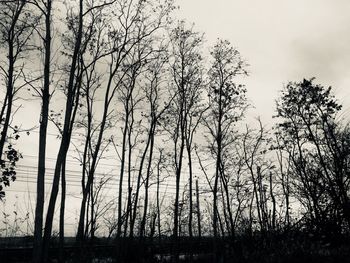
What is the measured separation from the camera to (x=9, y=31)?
48.2ft

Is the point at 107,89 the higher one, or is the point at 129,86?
the point at 129,86

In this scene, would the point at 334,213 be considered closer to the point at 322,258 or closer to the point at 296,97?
the point at 322,258

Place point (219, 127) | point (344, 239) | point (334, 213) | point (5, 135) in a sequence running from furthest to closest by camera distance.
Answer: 1. point (219, 127)
2. point (5, 135)
3. point (344, 239)
4. point (334, 213)

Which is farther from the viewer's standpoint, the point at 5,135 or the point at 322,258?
the point at 5,135

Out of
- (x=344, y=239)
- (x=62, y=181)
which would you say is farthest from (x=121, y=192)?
(x=344, y=239)

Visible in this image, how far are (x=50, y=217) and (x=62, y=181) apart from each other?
215 inches

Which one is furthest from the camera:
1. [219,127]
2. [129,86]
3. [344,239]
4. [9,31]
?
[219,127]

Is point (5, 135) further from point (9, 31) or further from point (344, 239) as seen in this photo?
point (344, 239)

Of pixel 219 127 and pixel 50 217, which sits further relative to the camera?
pixel 219 127

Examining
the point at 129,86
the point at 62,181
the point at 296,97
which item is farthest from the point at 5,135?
the point at 296,97

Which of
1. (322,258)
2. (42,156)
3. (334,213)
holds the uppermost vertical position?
(42,156)

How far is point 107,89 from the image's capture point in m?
16.5

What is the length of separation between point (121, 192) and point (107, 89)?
25.6ft

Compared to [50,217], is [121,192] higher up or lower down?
higher up
